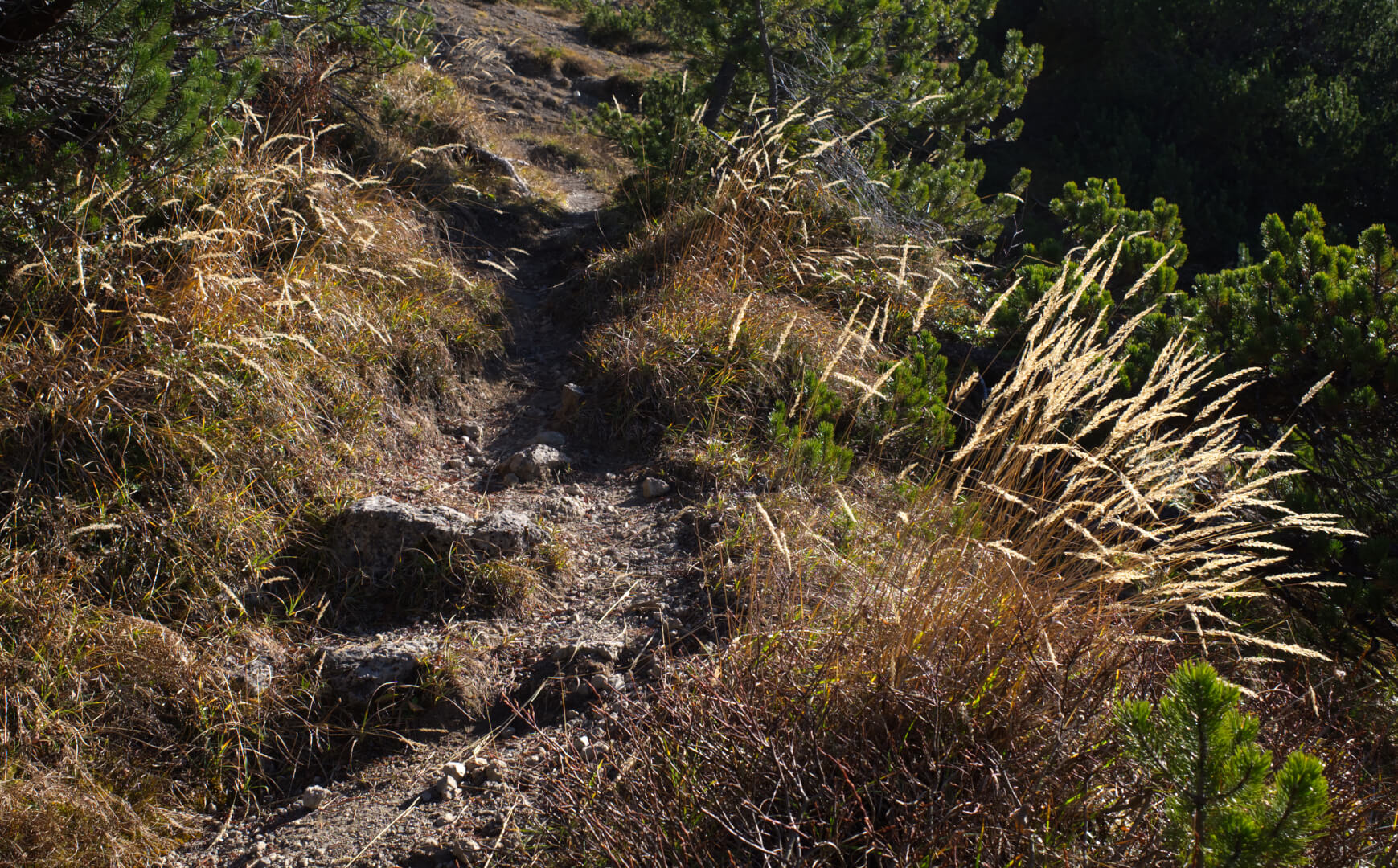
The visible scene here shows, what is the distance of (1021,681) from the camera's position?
2100mm

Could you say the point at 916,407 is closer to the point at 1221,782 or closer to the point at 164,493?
the point at 1221,782

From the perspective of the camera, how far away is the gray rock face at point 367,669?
3.05 metres

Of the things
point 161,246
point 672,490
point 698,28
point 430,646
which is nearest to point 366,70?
point 698,28

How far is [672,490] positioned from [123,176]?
110 inches

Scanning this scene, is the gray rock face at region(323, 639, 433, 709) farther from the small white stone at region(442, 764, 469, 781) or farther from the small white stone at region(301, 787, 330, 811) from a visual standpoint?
the small white stone at region(442, 764, 469, 781)

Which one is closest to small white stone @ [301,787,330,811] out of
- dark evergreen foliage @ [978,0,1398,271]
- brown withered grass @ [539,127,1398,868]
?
brown withered grass @ [539,127,1398,868]

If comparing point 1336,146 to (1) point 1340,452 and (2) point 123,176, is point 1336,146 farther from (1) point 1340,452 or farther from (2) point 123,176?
(2) point 123,176

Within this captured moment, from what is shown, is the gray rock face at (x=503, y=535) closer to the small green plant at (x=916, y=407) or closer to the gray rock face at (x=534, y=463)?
the gray rock face at (x=534, y=463)

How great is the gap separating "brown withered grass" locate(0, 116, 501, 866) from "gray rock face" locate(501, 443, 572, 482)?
556mm

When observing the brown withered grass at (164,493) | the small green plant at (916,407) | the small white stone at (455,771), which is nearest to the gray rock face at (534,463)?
the brown withered grass at (164,493)

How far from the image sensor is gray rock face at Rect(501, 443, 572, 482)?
435 cm

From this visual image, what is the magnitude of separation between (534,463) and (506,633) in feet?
3.86

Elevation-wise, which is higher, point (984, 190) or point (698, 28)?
point (698, 28)

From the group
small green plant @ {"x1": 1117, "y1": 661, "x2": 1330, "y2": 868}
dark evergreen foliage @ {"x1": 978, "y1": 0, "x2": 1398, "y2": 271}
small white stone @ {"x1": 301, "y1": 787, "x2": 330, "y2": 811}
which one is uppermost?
dark evergreen foliage @ {"x1": 978, "y1": 0, "x2": 1398, "y2": 271}
